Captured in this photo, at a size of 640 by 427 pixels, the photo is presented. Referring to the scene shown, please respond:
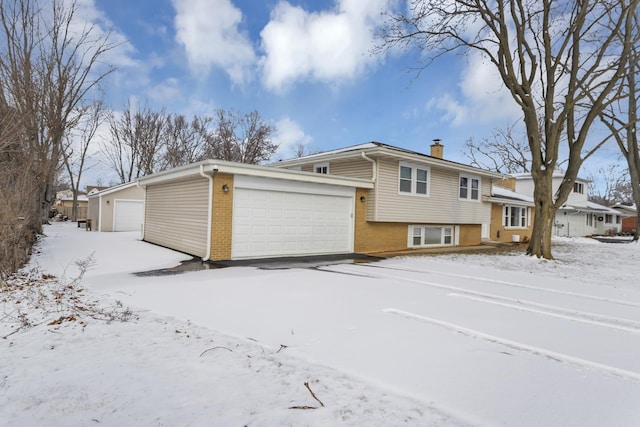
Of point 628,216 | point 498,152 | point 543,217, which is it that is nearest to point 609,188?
point 628,216

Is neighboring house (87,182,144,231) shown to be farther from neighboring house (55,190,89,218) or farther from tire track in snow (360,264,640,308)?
neighboring house (55,190,89,218)

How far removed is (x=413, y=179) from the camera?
15.5 metres

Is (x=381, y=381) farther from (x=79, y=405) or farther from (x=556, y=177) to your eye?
(x=556, y=177)

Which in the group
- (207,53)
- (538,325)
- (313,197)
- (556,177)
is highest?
(207,53)

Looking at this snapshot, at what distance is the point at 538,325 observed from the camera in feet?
16.9

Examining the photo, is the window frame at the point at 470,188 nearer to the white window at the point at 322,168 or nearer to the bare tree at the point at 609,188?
the white window at the point at 322,168

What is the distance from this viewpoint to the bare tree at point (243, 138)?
3559cm

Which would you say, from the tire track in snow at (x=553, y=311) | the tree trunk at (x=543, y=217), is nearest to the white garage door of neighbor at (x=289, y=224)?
the tire track in snow at (x=553, y=311)

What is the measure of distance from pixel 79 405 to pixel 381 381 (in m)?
2.37

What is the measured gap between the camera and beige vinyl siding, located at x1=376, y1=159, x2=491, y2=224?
14.3m

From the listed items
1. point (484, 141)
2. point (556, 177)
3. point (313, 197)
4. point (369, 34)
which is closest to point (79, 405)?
point (313, 197)

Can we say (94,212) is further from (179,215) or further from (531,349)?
(531,349)

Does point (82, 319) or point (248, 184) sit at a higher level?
point (248, 184)

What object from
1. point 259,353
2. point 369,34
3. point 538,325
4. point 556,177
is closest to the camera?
point 259,353
